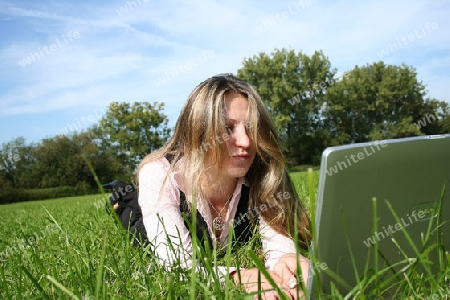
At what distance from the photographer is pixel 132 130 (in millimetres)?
39969

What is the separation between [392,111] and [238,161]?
1874 inches

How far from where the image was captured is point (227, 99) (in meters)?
2.26

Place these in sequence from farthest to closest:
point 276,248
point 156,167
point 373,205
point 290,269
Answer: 1. point 156,167
2. point 276,248
3. point 290,269
4. point 373,205

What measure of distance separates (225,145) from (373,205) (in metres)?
1.27

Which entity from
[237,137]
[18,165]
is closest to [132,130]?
[18,165]

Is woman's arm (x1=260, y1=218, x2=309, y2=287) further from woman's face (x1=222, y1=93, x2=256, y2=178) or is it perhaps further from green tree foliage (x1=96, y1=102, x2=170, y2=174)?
green tree foliage (x1=96, y1=102, x2=170, y2=174)

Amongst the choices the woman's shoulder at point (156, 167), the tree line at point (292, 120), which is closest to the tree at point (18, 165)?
the tree line at point (292, 120)

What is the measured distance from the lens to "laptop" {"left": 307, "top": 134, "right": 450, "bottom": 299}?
963 mm

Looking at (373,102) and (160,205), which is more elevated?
(160,205)

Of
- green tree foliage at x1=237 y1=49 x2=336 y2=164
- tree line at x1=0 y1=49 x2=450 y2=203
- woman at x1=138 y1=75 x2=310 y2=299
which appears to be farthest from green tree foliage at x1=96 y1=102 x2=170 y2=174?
woman at x1=138 y1=75 x2=310 y2=299

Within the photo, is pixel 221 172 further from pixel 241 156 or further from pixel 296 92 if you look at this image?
pixel 296 92

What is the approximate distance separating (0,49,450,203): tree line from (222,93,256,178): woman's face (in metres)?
37.8

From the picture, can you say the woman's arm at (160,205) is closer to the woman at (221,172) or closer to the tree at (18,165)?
the woman at (221,172)

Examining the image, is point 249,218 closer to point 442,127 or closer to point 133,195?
point 133,195
